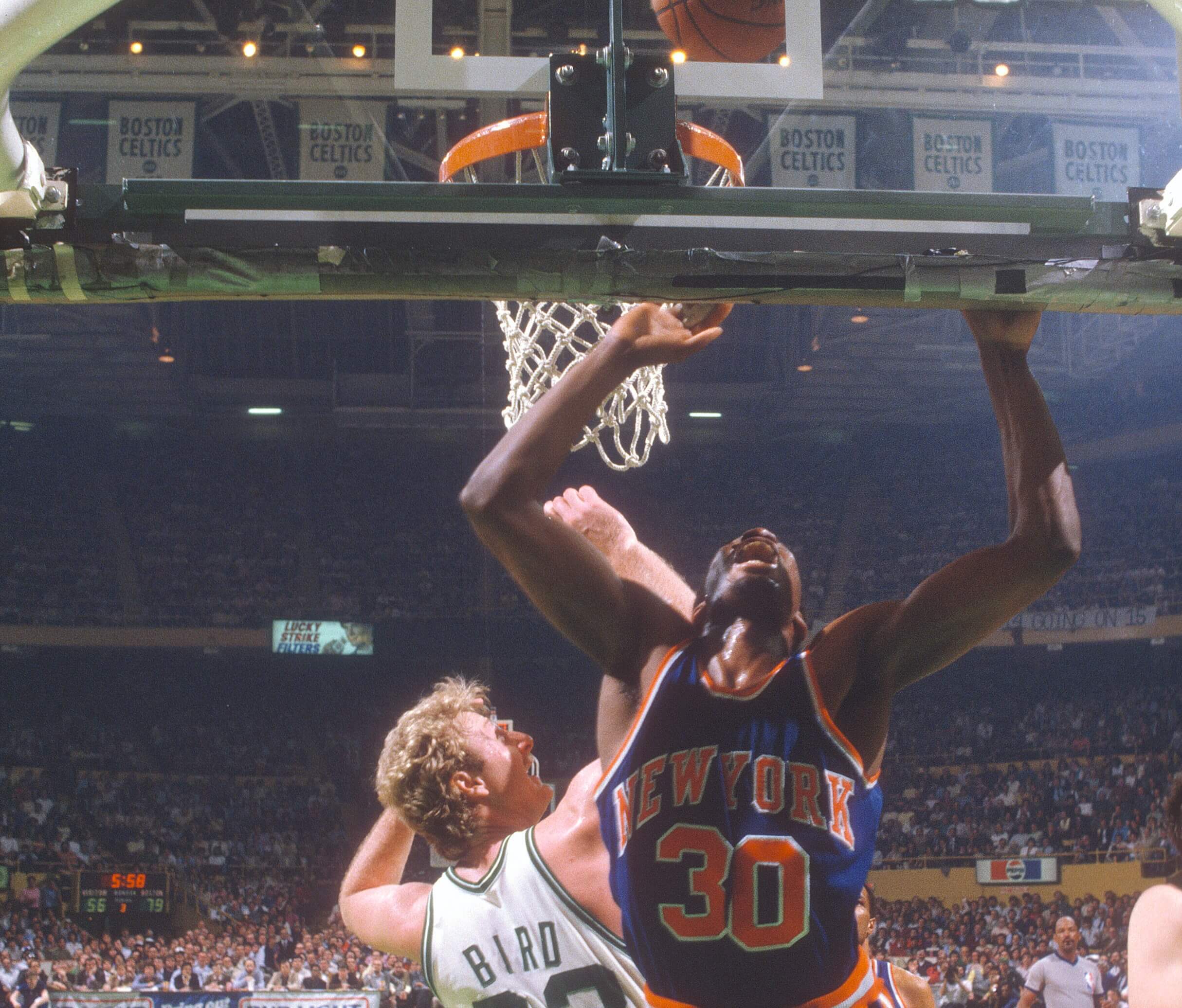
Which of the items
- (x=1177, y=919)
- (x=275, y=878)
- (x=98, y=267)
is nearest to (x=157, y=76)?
(x=98, y=267)

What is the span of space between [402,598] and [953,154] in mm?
10064

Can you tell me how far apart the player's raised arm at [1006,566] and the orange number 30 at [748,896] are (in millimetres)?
367

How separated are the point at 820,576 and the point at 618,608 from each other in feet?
45.2

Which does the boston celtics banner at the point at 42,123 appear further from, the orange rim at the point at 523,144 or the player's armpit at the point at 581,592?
the player's armpit at the point at 581,592

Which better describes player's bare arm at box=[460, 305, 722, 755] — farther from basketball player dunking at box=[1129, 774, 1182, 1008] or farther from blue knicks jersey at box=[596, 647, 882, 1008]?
basketball player dunking at box=[1129, 774, 1182, 1008]

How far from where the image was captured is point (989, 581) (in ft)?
6.37

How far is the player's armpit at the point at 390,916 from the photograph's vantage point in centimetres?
303

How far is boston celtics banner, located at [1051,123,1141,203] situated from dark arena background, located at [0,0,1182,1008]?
17.2 ft

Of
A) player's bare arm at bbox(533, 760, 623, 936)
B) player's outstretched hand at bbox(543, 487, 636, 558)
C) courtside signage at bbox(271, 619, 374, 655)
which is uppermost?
player's outstretched hand at bbox(543, 487, 636, 558)

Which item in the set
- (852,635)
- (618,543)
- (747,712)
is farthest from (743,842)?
(618,543)

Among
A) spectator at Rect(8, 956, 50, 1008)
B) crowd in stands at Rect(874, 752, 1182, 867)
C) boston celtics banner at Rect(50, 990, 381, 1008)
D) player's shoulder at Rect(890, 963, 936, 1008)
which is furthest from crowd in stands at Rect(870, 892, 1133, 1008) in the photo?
spectator at Rect(8, 956, 50, 1008)

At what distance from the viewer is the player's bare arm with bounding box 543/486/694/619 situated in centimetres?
255

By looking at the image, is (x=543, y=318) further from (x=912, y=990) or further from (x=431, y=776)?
(x=912, y=990)

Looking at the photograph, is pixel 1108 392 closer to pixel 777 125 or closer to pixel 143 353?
pixel 777 125
